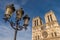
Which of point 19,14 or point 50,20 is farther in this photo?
point 50,20

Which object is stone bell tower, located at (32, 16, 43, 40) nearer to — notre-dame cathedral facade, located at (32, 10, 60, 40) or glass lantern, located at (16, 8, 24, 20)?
notre-dame cathedral facade, located at (32, 10, 60, 40)

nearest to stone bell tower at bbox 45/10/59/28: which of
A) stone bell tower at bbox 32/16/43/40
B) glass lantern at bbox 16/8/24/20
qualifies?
stone bell tower at bbox 32/16/43/40

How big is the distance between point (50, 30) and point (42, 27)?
11.9 ft

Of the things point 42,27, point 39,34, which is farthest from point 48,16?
Result: point 39,34

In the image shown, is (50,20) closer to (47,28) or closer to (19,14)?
(47,28)

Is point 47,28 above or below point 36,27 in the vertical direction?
below

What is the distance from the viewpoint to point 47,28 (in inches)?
1128

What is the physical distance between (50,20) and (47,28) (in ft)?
7.40

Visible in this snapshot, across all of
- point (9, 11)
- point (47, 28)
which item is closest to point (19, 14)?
point (9, 11)

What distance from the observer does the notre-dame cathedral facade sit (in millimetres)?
26272

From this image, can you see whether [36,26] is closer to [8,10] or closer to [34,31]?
[34,31]

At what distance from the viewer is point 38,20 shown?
32.7m

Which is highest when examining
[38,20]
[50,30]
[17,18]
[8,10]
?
[38,20]

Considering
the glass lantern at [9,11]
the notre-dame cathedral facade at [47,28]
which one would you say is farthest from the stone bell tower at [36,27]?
the glass lantern at [9,11]
